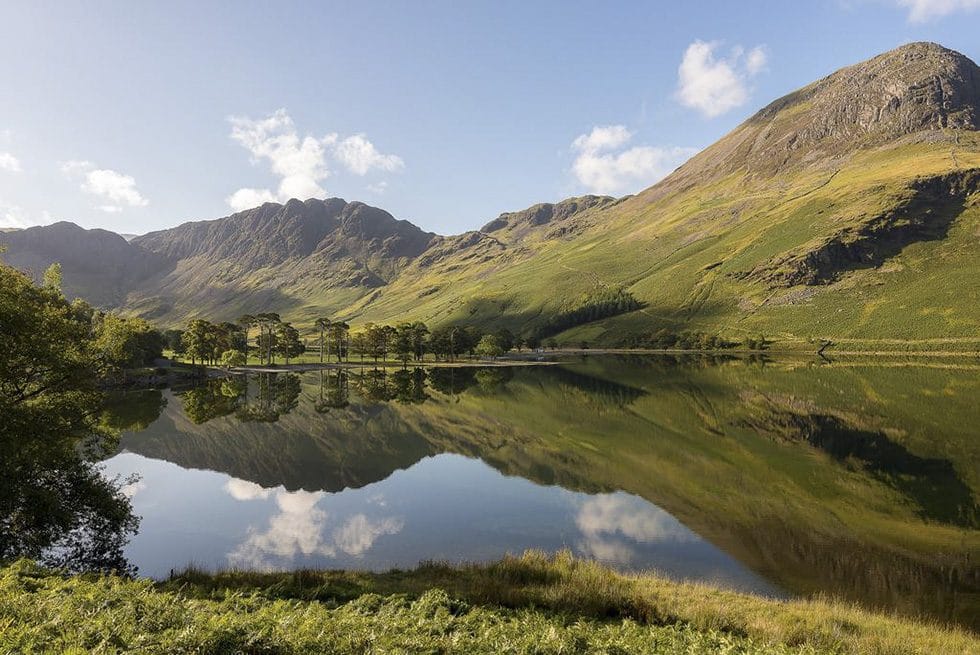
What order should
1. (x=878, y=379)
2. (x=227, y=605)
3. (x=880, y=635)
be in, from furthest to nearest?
(x=878, y=379), (x=880, y=635), (x=227, y=605)

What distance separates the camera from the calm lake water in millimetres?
31391

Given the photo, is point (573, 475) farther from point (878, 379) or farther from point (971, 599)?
point (878, 379)

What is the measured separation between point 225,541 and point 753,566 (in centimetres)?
3549

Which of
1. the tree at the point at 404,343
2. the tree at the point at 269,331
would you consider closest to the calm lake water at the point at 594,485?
the tree at the point at 269,331

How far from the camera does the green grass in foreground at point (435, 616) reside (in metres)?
12.2

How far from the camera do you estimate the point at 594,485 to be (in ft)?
160

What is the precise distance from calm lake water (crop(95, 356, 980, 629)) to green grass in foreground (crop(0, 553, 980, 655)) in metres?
7.85

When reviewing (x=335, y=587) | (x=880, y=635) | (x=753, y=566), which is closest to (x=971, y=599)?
(x=753, y=566)

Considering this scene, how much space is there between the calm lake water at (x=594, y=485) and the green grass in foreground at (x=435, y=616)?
25.8ft

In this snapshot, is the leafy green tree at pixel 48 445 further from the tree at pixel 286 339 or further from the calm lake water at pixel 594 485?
the tree at pixel 286 339

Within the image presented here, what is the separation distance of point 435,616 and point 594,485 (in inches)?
1374

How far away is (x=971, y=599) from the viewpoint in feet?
83.4

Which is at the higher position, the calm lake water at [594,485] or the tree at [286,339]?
the tree at [286,339]

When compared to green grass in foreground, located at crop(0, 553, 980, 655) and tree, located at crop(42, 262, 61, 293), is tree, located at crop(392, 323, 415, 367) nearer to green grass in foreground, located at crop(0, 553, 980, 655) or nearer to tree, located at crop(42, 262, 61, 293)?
tree, located at crop(42, 262, 61, 293)
